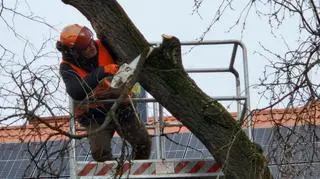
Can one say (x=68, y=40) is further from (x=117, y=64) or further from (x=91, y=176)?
(x=91, y=176)

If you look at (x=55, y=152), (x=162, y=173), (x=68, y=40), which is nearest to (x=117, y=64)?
(x=68, y=40)

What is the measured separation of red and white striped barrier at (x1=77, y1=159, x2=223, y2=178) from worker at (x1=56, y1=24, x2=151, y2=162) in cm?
10

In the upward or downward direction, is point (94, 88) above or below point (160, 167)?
above

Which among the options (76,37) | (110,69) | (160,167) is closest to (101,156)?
(160,167)

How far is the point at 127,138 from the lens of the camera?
7.34 m

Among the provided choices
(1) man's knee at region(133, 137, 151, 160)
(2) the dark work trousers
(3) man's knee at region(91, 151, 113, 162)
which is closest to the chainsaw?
(2) the dark work trousers

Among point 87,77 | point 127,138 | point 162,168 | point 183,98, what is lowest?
point 162,168

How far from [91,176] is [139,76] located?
1.11 m

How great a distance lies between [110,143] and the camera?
757cm

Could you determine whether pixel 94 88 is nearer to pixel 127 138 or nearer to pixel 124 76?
pixel 127 138

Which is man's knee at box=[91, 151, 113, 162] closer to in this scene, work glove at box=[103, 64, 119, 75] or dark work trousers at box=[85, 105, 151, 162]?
dark work trousers at box=[85, 105, 151, 162]

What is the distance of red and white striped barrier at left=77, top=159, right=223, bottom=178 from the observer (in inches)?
288

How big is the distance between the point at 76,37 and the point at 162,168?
4.08ft

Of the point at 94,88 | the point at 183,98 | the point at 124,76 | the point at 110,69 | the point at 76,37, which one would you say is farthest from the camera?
the point at 76,37
